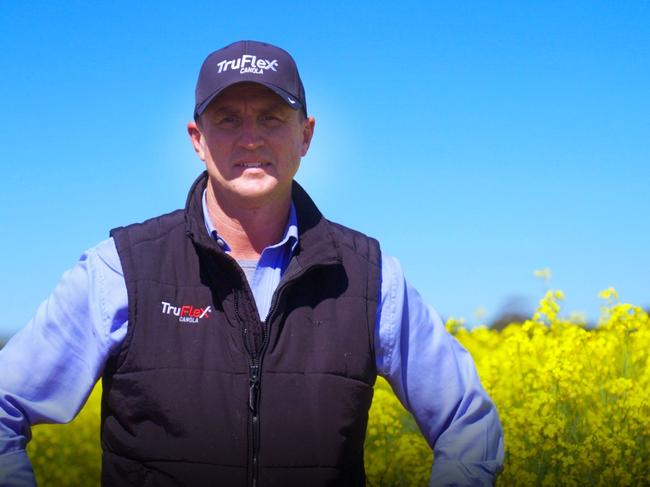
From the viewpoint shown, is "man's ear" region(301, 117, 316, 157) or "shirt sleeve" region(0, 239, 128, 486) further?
"man's ear" region(301, 117, 316, 157)

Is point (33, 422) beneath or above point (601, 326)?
beneath

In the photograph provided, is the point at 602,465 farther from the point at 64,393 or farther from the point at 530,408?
the point at 64,393

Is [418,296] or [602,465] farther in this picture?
[602,465]

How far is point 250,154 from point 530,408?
259 centimetres

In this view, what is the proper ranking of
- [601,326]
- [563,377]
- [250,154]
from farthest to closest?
[601,326] → [563,377] → [250,154]

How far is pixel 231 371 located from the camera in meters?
2.49

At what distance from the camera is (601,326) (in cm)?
613

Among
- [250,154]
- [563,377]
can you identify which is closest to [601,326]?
[563,377]

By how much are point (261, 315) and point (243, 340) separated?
0.35 ft

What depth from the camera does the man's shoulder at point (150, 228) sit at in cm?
265

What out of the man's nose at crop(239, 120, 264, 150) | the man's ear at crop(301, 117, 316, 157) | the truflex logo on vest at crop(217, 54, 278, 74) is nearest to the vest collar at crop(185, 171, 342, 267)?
the man's ear at crop(301, 117, 316, 157)

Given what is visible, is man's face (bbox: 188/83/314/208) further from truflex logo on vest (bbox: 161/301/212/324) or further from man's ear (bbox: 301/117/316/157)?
truflex logo on vest (bbox: 161/301/212/324)

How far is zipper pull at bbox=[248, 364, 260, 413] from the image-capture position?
2465 millimetres

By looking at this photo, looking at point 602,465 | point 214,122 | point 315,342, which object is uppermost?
point 214,122
